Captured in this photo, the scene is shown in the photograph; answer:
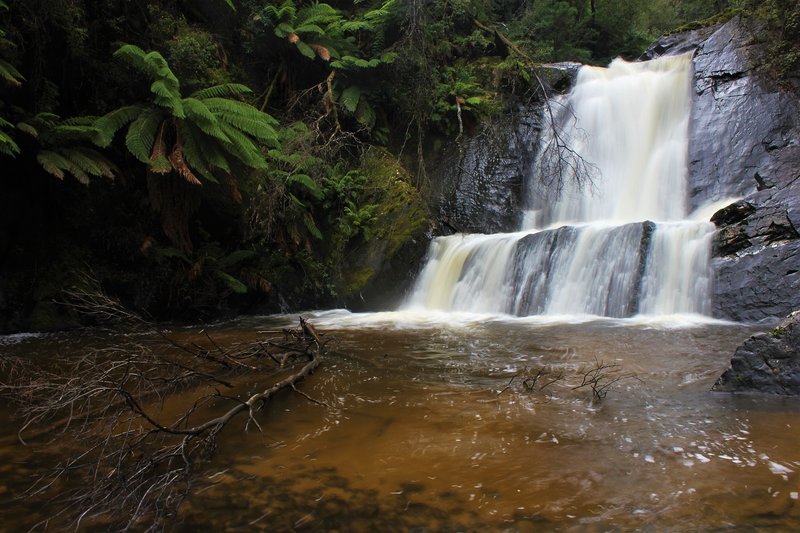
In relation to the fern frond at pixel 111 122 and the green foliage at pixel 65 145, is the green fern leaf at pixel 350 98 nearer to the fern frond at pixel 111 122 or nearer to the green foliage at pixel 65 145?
the fern frond at pixel 111 122

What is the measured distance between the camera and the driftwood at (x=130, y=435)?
203 centimetres

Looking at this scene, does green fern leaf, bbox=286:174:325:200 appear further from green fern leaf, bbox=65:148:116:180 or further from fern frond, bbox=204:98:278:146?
green fern leaf, bbox=65:148:116:180

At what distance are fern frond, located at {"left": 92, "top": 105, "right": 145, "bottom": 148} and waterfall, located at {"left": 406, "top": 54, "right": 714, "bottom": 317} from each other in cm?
532

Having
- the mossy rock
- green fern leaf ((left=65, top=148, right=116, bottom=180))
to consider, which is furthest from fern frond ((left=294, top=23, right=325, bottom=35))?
green fern leaf ((left=65, top=148, right=116, bottom=180))

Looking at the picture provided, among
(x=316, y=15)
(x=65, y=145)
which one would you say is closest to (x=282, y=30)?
(x=316, y=15)

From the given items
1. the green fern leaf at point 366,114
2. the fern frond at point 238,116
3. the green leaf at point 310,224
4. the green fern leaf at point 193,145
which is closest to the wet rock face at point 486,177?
the green fern leaf at point 366,114

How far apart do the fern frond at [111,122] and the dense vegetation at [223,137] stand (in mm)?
24

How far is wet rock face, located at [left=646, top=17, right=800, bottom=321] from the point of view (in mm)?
6160

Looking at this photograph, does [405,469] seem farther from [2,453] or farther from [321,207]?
[321,207]

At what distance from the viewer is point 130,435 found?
8.98 feet

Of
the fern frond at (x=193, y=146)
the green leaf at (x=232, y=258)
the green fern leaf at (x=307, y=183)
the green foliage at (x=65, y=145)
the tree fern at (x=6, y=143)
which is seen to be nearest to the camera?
the tree fern at (x=6, y=143)

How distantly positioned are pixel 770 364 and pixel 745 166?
701 cm

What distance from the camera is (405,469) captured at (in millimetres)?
2387

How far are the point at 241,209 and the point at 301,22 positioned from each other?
457 centimetres
